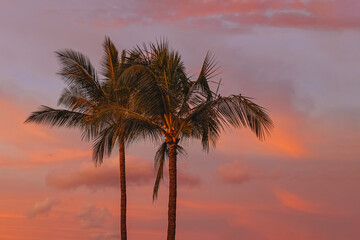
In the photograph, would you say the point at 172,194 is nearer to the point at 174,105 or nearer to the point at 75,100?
the point at 174,105

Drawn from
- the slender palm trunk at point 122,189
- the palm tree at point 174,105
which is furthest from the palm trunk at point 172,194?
the slender palm trunk at point 122,189

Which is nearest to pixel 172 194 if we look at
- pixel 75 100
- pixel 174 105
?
pixel 174 105

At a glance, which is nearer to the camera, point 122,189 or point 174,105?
point 174,105

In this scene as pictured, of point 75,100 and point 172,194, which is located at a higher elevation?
point 75,100

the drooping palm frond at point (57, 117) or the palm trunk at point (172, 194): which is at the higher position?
the drooping palm frond at point (57, 117)

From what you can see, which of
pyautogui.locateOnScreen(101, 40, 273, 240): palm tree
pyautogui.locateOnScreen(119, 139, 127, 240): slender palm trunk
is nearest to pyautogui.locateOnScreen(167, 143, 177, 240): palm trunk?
pyautogui.locateOnScreen(101, 40, 273, 240): palm tree

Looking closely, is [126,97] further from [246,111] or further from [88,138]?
[246,111]

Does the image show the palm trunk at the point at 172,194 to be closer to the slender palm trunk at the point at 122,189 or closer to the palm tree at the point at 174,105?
the palm tree at the point at 174,105

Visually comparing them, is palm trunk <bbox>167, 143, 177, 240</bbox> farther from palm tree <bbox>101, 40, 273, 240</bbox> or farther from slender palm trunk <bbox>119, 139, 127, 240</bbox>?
slender palm trunk <bbox>119, 139, 127, 240</bbox>

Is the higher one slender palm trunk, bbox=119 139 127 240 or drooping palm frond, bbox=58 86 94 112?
drooping palm frond, bbox=58 86 94 112

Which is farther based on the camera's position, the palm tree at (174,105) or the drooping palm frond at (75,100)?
the drooping palm frond at (75,100)

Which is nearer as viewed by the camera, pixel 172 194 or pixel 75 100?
pixel 172 194

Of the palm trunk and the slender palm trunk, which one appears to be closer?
the palm trunk

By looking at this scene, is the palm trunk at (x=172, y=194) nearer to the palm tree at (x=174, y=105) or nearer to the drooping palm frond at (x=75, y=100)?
the palm tree at (x=174, y=105)
